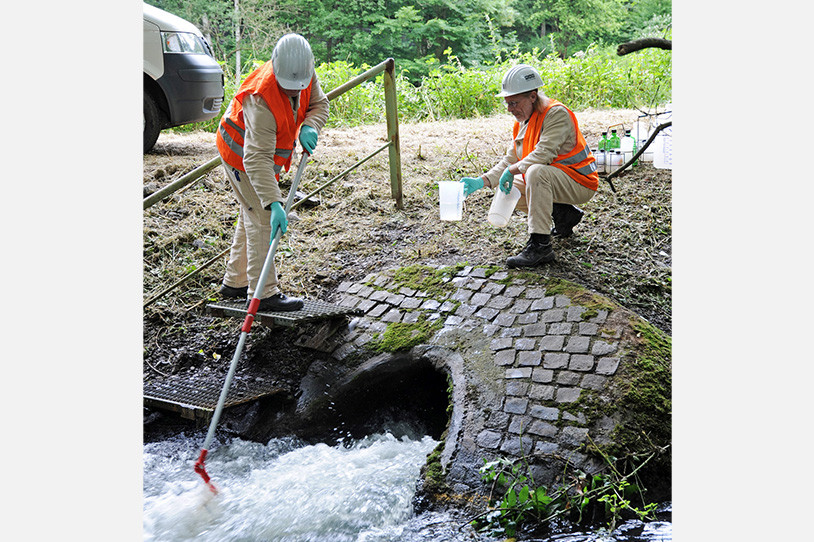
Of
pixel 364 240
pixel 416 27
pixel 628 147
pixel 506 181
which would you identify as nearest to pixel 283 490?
pixel 506 181

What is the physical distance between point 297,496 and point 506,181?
2454 millimetres

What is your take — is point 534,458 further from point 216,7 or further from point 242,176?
point 216,7

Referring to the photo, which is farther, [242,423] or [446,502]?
[242,423]

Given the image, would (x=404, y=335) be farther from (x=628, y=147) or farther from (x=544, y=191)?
(x=628, y=147)

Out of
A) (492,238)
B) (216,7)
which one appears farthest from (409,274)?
(216,7)

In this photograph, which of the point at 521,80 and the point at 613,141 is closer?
the point at 521,80

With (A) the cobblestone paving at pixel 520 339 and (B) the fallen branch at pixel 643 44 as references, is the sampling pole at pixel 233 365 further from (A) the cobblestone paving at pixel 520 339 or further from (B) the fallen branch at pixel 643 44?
Answer: (B) the fallen branch at pixel 643 44

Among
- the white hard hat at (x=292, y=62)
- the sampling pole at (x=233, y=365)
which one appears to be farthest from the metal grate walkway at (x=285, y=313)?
the white hard hat at (x=292, y=62)

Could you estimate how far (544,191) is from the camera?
14.9ft

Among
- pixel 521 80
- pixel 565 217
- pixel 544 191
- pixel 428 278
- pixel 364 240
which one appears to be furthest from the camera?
pixel 364 240

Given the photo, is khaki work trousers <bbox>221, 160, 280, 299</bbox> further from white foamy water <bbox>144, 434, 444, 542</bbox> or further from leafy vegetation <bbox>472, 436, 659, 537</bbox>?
leafy vegetation <bbox>472, 436, 659, 537</bbox>

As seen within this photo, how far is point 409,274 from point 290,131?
1466 mm

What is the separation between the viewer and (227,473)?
366 centimetres

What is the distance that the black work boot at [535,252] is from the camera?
15.0 ft
